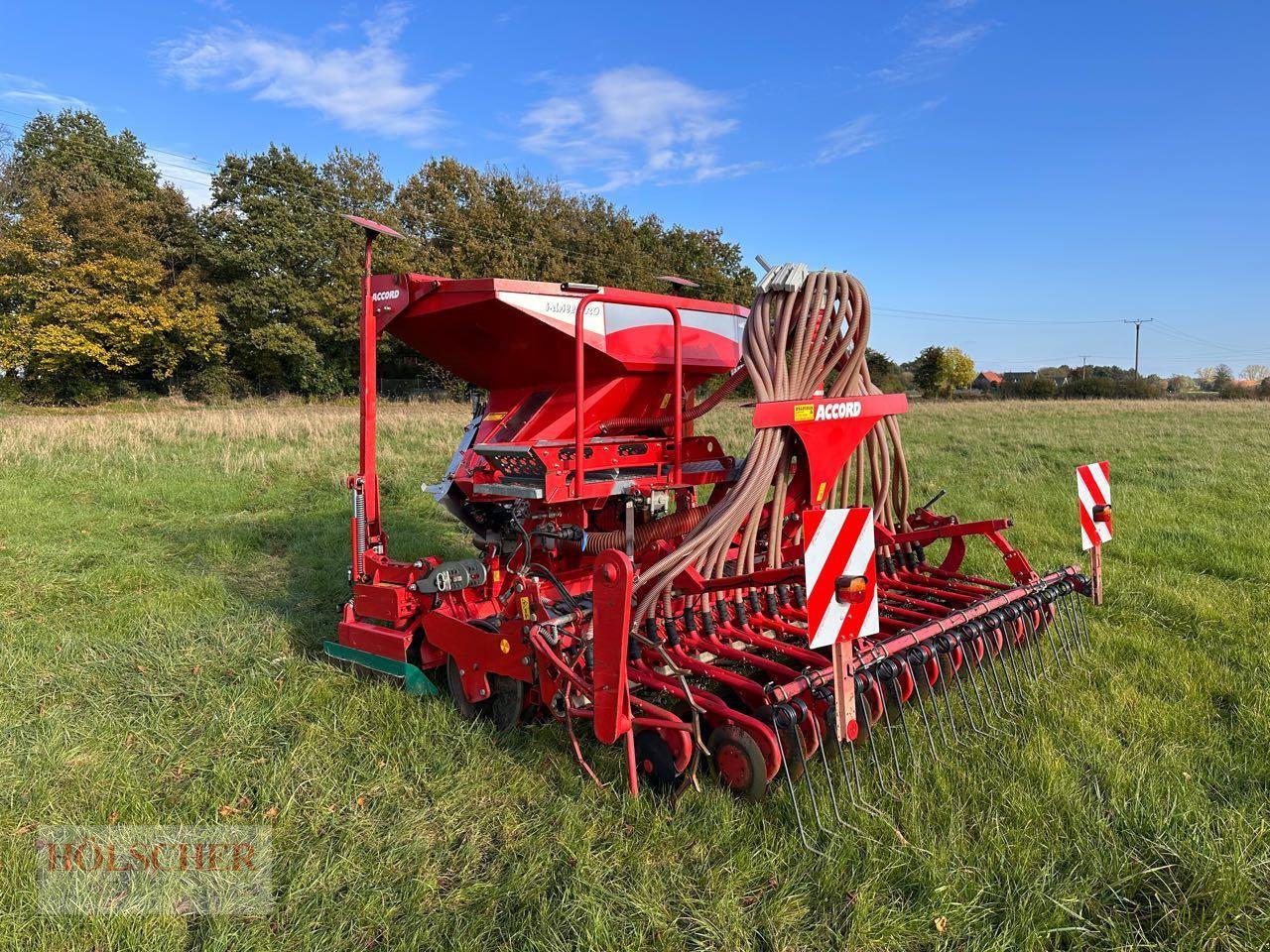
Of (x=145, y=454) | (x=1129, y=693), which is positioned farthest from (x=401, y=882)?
(x=145, y=454)

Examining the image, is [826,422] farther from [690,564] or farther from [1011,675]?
[1011,675]

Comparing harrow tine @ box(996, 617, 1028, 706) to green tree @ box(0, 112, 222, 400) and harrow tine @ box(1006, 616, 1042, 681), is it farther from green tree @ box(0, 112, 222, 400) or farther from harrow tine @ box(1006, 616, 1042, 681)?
green tree @ box(0, 112, 222, 400)

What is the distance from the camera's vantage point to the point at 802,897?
8.32ft

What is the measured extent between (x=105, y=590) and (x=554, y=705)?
514cm

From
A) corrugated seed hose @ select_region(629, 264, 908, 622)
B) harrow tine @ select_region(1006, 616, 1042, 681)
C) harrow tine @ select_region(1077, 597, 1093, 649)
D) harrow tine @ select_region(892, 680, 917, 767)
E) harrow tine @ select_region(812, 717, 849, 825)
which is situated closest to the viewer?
harrow tine @ select_region(812, 717, 849, 825)

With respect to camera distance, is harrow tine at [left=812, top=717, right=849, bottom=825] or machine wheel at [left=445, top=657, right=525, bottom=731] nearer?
harrow tine at [left=812, top=717, right=849, bottom=825]

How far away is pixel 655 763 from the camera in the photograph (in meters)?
3.13

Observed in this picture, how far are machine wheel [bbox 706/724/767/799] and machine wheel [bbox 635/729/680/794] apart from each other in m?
0.18

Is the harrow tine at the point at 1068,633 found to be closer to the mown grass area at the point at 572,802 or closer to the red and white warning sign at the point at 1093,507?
the mown grass area at the point at 572,802

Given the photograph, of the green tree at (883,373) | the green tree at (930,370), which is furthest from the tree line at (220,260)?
the green tree at (930,370)

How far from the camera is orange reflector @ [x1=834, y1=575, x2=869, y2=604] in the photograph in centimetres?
276

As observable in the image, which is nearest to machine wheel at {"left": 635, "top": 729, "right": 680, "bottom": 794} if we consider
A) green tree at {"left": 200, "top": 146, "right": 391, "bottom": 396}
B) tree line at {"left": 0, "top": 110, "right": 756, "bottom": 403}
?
tree line at {"left": 0, "top": 110, "right": 756, "bottom": 403}

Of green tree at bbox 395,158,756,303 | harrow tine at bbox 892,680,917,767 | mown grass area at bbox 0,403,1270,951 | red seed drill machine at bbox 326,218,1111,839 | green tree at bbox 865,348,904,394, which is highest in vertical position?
green tree at bbox 395,158,756,303

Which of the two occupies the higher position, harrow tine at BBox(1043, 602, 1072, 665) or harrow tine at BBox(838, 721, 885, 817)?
harrow tine at BBox(1043, 602, 1072, 665)
